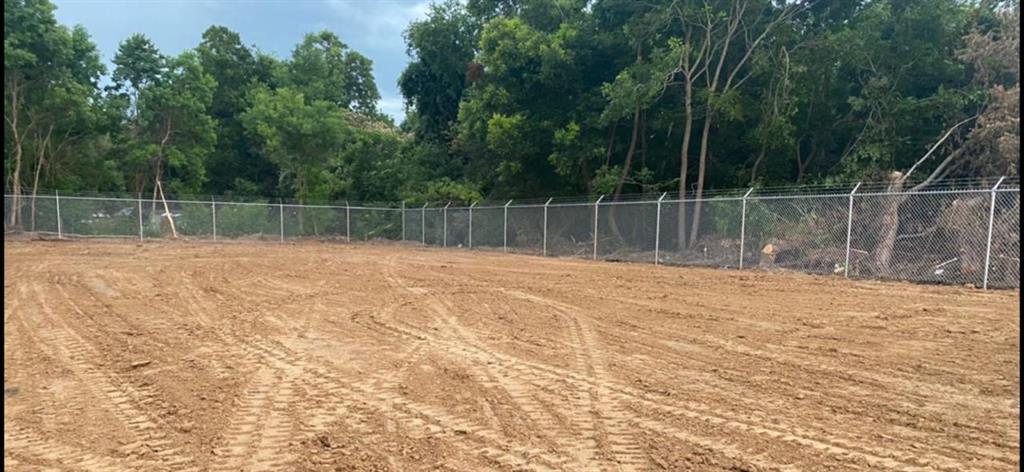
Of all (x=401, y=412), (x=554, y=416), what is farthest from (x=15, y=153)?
(x=554, y=416)

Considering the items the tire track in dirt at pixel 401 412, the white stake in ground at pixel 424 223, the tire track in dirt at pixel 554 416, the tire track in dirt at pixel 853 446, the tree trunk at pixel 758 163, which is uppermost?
the tree trunk at pixel 758 163

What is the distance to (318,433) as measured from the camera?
3.12 metres

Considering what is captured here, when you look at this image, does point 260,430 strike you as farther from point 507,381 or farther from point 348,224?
point 348,224

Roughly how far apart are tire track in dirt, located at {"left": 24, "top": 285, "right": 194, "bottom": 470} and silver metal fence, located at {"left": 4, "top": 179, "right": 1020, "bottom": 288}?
1091cm

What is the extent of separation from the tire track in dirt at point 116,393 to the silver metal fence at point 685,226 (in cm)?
1091

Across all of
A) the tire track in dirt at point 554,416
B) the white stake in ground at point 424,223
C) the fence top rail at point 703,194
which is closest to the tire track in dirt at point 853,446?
the tire track in dirt at point 554,416

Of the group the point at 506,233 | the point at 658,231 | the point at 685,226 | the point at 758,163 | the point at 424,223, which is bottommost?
the point at 506,233

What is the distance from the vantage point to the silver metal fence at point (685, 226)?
9.59 m

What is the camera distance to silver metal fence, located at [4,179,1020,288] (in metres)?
9.59

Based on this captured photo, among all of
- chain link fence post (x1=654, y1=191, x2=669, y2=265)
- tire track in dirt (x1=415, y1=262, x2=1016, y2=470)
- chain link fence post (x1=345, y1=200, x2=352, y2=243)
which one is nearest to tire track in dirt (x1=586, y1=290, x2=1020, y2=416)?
tire track in dirt (x1=415, y1=262, x2=1016, y2=470)

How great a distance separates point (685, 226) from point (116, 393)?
13131 mm

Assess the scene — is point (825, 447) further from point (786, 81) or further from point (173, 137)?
point (173, 137)

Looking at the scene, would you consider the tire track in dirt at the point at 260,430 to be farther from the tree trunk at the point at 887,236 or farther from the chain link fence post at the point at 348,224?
the chain link fence post at the point at 348,224

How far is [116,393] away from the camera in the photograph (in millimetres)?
3750
